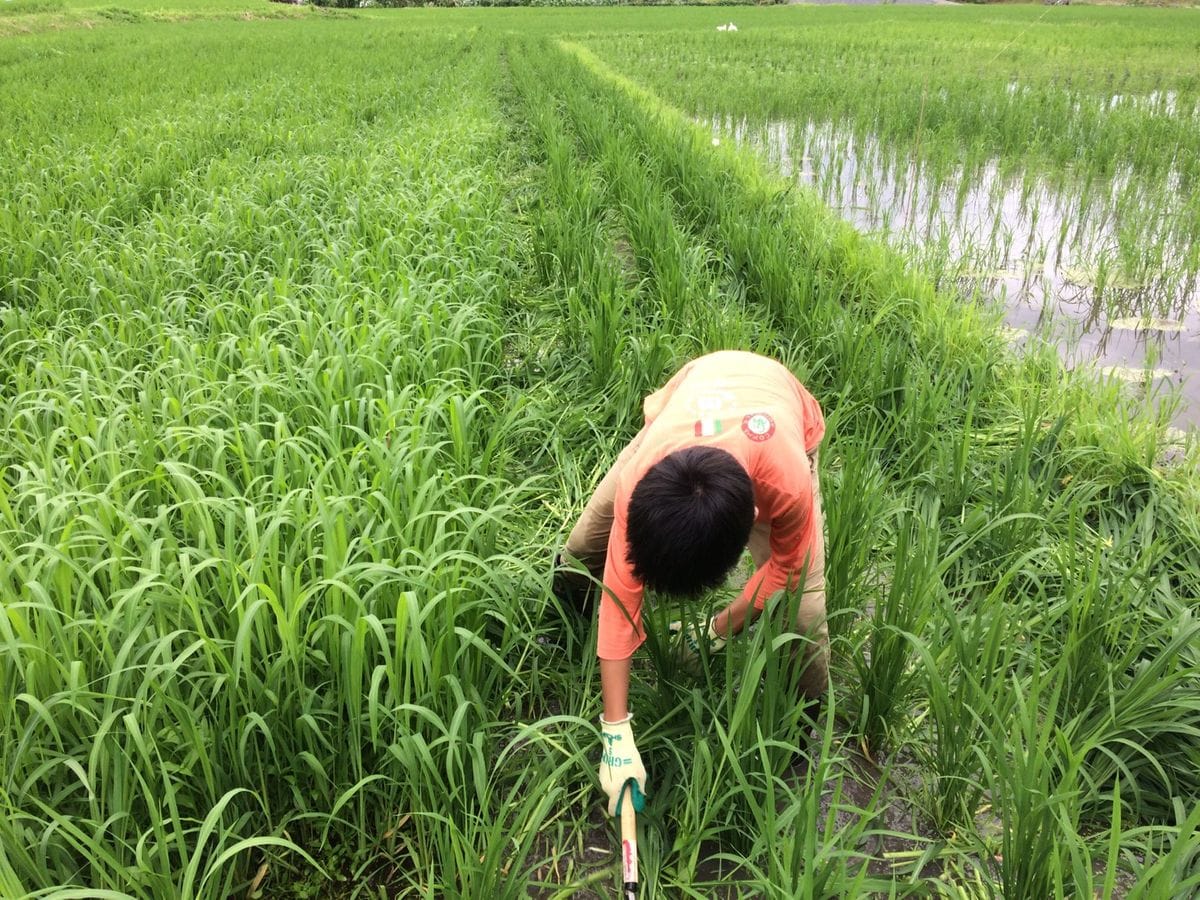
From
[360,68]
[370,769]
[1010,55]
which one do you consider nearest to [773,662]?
[370,769]

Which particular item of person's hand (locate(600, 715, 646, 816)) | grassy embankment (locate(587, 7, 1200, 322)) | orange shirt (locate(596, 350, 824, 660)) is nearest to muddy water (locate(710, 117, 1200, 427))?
grassy embankment (locate(587, 7, 1200, 322))

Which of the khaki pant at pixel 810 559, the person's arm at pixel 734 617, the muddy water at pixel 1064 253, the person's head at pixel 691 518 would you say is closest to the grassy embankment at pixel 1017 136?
the muddy water at pixel 1064 253

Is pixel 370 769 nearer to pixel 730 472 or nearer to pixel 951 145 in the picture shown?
pixel 730 472

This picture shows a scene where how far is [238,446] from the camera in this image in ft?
7.08

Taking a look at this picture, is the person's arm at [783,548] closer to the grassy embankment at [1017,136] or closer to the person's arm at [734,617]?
the person's arm at [734,617]

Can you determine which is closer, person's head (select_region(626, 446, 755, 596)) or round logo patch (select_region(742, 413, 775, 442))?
person's head (select_region(626, 446, 755, 596))

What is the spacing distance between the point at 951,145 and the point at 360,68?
9.80m

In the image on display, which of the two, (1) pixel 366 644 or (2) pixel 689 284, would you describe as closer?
(1) pixel 366 644

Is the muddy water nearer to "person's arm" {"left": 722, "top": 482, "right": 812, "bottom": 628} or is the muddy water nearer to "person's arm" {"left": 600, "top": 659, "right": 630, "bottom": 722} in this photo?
"person's arm" {"left": 722, "top": 482, "right": 812, "bottom": 628}

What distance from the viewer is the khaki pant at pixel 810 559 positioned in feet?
5.59

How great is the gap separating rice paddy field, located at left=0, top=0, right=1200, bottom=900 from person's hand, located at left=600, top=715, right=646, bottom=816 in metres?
0.08

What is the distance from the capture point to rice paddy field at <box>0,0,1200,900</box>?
148cm

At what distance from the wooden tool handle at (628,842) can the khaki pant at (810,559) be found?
458 mm

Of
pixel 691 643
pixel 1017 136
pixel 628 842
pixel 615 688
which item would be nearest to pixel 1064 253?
pixel 1017 136
